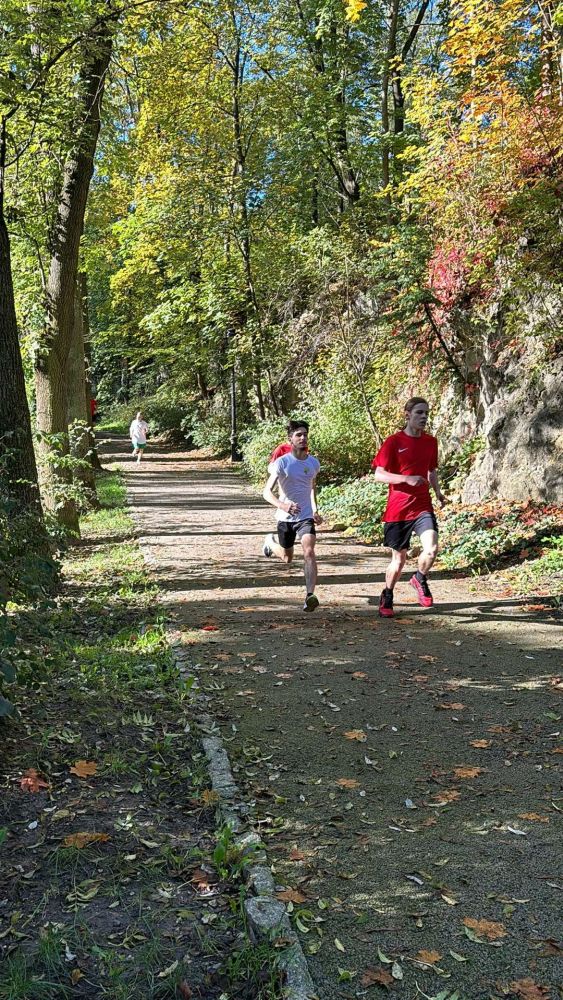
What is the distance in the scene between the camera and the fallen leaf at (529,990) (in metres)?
2.70

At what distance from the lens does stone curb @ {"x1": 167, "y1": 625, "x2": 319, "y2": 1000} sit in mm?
2750

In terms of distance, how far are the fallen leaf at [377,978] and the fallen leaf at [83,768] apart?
2.01m

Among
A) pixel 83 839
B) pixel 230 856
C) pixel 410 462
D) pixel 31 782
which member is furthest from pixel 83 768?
pixel 410 462

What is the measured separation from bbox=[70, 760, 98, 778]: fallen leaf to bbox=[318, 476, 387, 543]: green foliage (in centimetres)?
870

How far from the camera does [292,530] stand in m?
8.64

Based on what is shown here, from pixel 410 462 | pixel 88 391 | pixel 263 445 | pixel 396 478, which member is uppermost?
pixel 88 391

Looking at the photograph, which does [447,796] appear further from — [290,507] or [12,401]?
[12,401]

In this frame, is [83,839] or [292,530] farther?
[292,530]

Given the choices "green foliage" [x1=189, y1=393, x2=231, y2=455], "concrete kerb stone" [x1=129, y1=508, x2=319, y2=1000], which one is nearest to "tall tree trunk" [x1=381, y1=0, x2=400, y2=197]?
"green foliage" [x1=189, y1=393, x2=231, y2=455]

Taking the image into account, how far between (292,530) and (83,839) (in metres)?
5.21

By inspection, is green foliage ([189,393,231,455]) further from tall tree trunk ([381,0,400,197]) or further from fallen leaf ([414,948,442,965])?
fallen leaf ([414,948,442,965])

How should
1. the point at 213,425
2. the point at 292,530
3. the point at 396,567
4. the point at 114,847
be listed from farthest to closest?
the point at 213,425 → the point at 292,530 → the point at 396,567 → the point at 114,847

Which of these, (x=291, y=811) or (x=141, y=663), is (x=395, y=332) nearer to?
(x=141, y=663)

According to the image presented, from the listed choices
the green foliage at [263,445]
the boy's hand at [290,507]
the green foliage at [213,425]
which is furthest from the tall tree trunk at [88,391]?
the boy's hand at [290,507]
